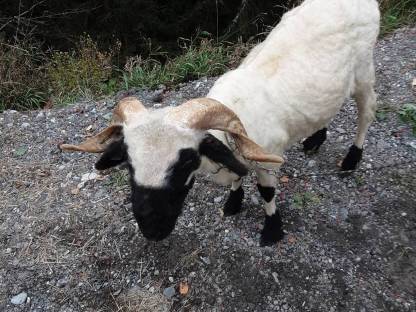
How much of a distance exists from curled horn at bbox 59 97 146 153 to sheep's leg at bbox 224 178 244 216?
1.52 metres

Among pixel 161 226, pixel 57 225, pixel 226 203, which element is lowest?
pixel 57 225

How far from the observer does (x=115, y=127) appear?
297 cm

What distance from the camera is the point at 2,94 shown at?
21.3ft

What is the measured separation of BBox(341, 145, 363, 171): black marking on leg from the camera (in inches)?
182

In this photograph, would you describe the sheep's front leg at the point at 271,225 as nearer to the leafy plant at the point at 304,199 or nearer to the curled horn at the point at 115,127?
the leafy plant at the point at 304,199

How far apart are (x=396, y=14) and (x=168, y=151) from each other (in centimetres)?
592

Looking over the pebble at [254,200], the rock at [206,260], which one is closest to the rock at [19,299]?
the rock at [206,260]

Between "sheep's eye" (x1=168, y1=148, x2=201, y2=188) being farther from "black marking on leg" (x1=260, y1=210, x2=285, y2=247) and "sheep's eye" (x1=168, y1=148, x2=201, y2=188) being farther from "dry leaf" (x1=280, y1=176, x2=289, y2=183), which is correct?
"dry leaf" (x1=280, y1=176, x2=289, y2=183)

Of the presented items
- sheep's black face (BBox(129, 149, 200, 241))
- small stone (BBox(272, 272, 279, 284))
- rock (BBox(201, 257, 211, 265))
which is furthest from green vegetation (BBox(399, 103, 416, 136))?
sheep's black face (BBox(129, 149, 200, 241))

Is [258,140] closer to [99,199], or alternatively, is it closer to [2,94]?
[99,199]

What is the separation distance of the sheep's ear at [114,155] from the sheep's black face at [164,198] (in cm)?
23

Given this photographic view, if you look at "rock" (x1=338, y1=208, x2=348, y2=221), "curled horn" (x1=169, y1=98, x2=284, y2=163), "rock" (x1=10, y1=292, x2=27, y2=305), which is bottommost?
"rock" (x1=10, y1=292, x2=27, y2=305)

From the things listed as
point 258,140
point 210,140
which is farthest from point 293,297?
point 210,140

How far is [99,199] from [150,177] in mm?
2301
